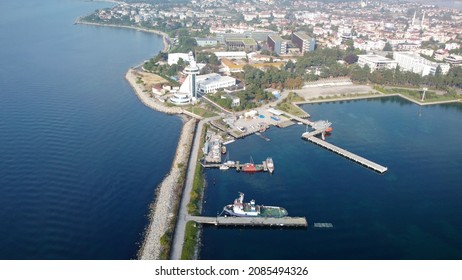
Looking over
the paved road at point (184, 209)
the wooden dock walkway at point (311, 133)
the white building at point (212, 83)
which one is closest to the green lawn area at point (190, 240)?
the paved road at point (184, 209)

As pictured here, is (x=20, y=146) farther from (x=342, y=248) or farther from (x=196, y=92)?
(x=342, y=248)

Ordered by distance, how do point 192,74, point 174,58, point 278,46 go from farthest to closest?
1. point 278,46
2. point 174,58
3. point 192,74

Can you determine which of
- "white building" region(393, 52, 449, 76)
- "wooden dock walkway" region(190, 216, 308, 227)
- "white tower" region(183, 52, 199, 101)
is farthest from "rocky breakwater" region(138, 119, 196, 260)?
"white building" region(393, 52, 449, 76)

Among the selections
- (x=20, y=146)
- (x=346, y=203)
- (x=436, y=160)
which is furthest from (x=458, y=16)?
(x=20, y=146)

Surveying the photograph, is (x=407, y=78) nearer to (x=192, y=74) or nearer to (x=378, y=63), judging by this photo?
(x=378, y=63)

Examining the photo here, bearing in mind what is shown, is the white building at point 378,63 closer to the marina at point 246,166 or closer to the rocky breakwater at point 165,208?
the marina at point 246,166

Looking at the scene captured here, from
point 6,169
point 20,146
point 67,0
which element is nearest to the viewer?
point 6,169

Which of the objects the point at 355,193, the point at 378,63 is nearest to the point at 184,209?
the point at 355,193
